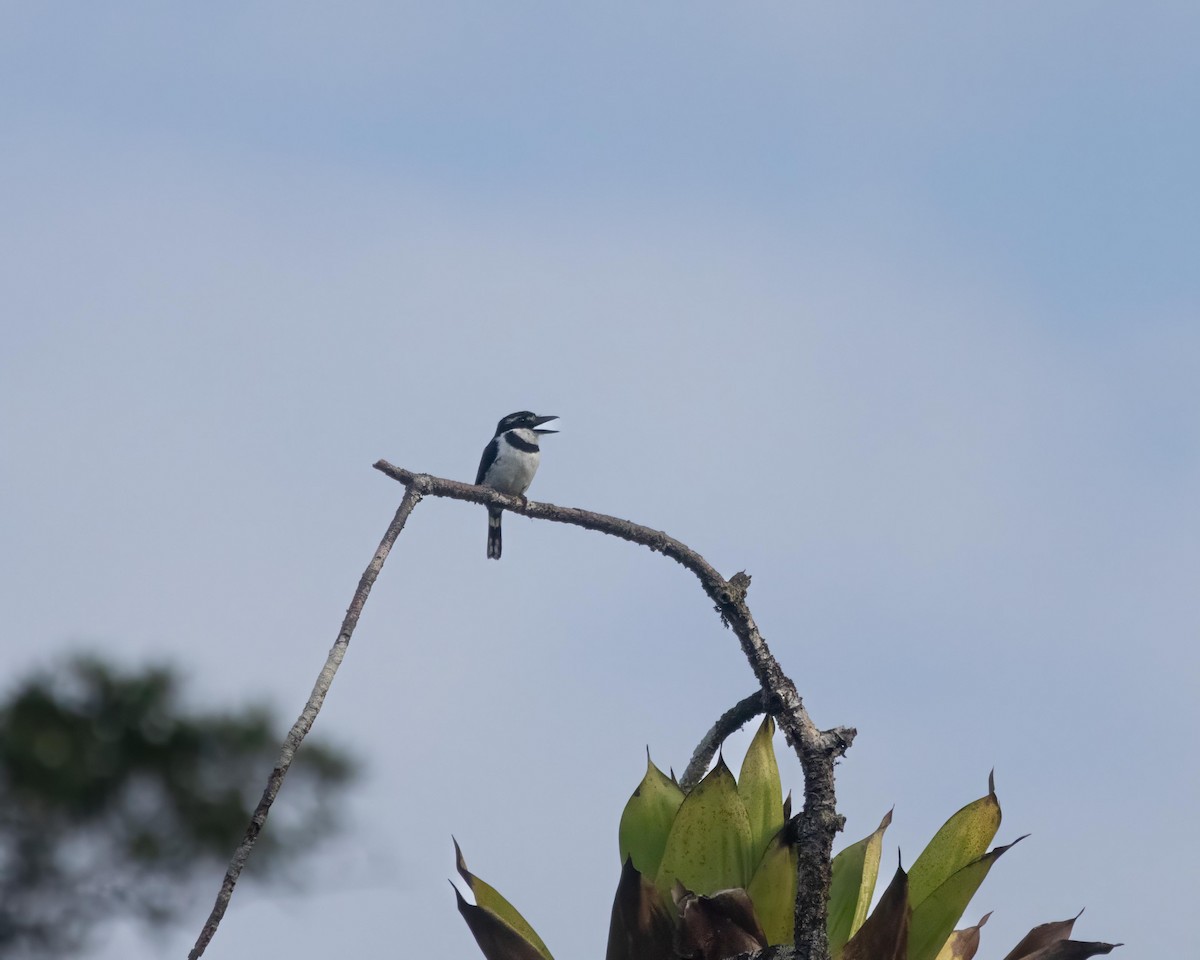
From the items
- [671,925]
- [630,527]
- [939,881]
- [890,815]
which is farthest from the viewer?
[630,527]

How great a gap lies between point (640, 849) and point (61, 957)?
31.4 m

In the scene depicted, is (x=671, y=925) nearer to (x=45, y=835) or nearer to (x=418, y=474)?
(x=418, y=474)

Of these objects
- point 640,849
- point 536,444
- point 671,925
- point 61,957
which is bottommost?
point 671,925

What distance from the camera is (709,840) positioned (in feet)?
9.82

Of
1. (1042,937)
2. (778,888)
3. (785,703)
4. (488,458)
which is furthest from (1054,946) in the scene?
(488,458)

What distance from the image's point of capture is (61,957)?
103 ft

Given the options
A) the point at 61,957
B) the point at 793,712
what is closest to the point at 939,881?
the point at 793,712

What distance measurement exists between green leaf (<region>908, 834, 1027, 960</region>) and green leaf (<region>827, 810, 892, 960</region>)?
144 mm

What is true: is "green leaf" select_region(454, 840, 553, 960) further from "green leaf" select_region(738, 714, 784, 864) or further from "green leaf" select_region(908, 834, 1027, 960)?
"green leaf" select_region(908, 834, 1027, 960)

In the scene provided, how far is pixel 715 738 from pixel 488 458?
1074cm

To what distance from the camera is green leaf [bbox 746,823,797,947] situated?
2.98m

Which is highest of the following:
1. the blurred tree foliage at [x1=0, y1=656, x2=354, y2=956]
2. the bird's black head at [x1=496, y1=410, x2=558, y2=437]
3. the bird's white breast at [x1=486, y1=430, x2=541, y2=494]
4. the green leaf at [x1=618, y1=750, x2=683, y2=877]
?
the blurred tree foliage at [x1=0, y1=656, x2=354, y2=956]

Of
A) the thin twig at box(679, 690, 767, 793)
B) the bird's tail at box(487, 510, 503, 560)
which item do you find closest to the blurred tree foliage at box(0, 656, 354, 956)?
the bird's tail at box(487, 510, 503, 560)

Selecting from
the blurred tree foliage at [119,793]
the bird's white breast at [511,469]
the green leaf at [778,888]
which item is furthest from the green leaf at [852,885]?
the blurred tree foliage at [119,793]
